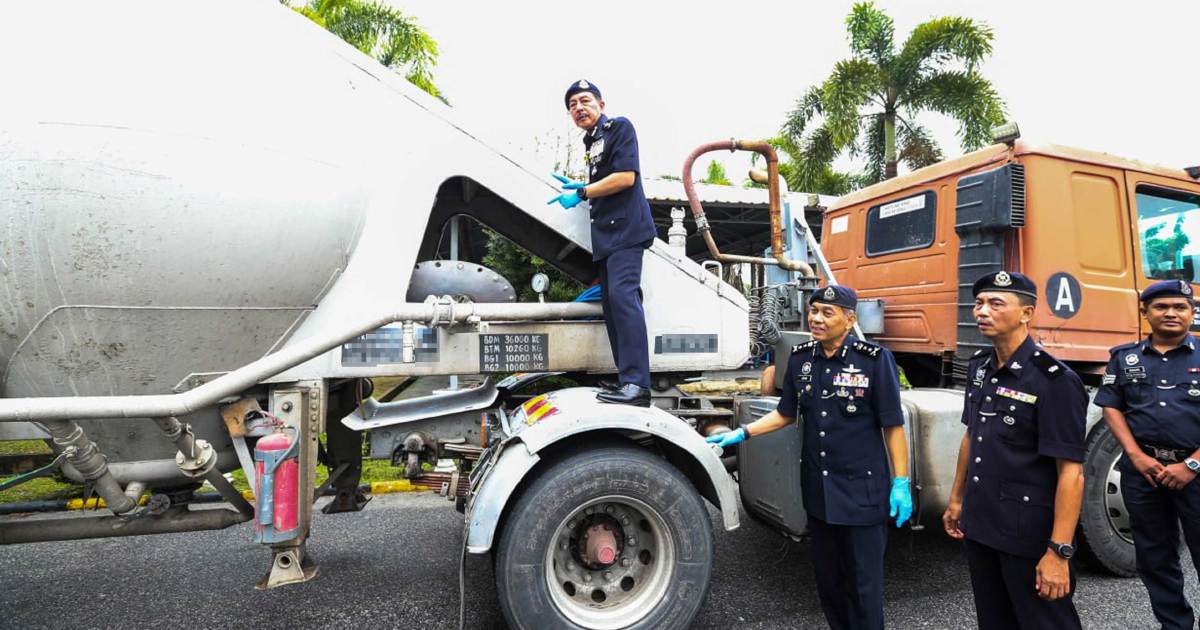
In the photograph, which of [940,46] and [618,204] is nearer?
[618,204]

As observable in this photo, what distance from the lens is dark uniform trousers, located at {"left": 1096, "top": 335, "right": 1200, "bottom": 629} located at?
2.66m

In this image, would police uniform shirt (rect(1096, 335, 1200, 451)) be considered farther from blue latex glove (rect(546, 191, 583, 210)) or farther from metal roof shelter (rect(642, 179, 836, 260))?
metal roof shelter (rect(642, 179, 836, 260))

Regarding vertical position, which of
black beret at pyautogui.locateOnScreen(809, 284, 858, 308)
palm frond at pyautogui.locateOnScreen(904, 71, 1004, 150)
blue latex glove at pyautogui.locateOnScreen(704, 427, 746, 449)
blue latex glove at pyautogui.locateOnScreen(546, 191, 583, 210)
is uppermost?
palm frond at pyautogui.locateOnScreen(904, 71, 1004, 150)

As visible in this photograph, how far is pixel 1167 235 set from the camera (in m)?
3.83

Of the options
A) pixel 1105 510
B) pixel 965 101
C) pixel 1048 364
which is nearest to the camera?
pixel 1048 364

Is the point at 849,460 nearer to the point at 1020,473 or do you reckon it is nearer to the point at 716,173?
the point at 1020,473

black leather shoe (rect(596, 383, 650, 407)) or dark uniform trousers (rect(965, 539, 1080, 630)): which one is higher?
black leather shoe (rect(596, 383, 650, 407))

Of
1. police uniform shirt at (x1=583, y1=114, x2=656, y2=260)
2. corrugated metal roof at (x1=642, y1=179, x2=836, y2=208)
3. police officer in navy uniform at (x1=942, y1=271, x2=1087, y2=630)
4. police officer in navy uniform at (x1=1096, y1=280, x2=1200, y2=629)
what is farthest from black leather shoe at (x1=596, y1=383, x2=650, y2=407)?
corrugated metal roof at (x1=642, y1=179, x2=836, y2=208)

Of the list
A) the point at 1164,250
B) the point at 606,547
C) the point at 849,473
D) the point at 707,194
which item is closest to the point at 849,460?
the point at 849,473

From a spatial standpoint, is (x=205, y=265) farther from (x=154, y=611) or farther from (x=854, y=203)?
(x=854, y=203)

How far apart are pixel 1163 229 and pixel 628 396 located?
12.3 ft

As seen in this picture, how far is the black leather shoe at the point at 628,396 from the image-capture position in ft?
8.82

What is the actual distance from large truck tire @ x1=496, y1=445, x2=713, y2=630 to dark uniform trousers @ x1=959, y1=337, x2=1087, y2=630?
1040 mm

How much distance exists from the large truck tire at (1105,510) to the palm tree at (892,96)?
1226 centimetres
